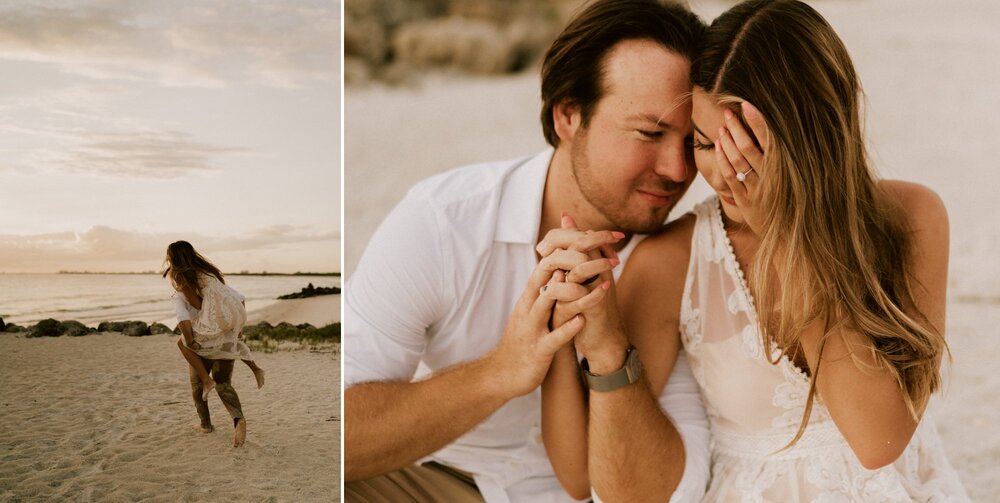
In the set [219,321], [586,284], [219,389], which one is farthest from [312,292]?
[586,284]

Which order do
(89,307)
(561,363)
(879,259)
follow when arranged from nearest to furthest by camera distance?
1. (879,259)
2. (561,363)
3. (89,307)

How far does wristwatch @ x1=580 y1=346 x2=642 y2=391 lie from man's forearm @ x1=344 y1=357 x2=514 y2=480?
0.80 ft

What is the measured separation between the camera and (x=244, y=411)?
301 cm

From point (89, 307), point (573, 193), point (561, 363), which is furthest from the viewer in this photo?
point (89, 307)

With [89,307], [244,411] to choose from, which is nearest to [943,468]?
[244,411]

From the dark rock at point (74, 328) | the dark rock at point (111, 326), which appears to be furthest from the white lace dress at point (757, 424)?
the dark rock at point (74, 328)

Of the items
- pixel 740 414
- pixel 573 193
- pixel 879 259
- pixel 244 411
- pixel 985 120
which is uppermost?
pixel 985 120

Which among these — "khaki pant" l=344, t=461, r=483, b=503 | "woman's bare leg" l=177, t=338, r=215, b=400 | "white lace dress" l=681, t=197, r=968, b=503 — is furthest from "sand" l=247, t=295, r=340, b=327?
"white lace dress" l=681, t=197, r=968, b=503

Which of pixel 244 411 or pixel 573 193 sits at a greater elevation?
pixel 573 193

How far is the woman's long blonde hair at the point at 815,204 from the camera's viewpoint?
70.5 inches

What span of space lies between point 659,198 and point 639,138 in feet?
0.50

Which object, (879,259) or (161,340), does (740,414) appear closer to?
(879,259)

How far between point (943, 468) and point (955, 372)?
435 mm

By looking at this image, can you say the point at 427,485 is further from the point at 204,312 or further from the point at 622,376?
the point at 204,312
